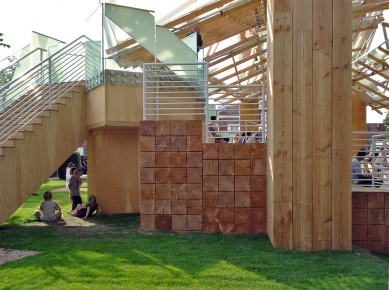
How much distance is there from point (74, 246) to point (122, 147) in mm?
4146

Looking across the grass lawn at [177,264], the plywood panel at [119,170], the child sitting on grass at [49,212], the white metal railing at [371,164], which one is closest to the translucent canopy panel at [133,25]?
the plywood panel at [119,170]

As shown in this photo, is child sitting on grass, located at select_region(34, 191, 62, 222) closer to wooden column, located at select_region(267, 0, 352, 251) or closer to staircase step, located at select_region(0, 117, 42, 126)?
staircase step, located at select_region(0, 117, 42, 126)

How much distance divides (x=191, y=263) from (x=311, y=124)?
253cm

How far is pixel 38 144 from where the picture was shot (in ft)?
28.6

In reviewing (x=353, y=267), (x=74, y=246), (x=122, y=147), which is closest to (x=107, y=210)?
(x=122, y=147)

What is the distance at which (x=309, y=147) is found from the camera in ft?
21.5

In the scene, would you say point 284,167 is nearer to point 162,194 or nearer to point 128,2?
point 162,194

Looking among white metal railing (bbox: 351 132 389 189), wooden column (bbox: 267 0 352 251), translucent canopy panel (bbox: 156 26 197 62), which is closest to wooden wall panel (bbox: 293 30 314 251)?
wooden column (bbox: 267 0 352 251)

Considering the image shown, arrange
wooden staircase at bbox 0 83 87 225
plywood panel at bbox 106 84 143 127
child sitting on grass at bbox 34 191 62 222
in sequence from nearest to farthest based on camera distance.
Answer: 1. wooden staircase at bbox 0 83 87 225
2. plywood panel at bbox 106 84 143 127
3. child sitting on grass at bbox 34 191 62 222

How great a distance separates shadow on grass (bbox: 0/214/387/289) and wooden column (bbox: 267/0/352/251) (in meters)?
0.43

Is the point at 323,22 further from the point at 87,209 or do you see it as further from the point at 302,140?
the point at 87,209

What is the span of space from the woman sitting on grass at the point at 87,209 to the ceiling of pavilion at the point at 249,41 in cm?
344

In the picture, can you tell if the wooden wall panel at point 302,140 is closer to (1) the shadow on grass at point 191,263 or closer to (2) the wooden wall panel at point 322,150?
(2) the wooden wall panel at point 322,150

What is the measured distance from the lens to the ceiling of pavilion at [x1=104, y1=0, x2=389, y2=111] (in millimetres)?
12727
